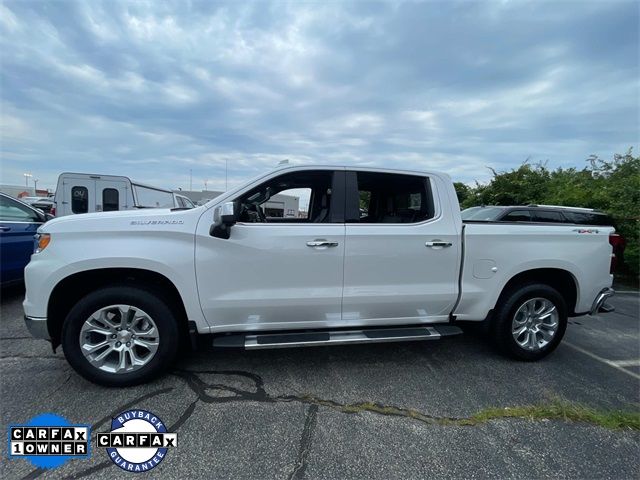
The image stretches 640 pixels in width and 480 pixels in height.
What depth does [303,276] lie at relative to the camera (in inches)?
114

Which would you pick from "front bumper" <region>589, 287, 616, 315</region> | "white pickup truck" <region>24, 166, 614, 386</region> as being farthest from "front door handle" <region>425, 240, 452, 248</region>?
"front bumper" <region>589, 287, 616, 315</region>

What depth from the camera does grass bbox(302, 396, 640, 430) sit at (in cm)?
250

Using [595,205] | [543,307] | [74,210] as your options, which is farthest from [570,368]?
[74,210]

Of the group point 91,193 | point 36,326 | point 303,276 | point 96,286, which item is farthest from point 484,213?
point 91,193

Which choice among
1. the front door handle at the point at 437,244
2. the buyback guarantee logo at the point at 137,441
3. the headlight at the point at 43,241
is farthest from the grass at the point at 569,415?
the headlight at the point at 43,241

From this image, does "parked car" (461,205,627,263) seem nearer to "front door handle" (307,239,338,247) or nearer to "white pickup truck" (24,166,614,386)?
"white pickup truck" (24,166,614,386)

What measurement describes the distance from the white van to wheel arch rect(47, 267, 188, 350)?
7.80 m

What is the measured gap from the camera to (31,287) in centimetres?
262

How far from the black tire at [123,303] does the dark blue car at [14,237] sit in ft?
10.6

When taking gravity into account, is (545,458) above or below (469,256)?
below

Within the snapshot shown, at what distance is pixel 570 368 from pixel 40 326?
16.4 ft

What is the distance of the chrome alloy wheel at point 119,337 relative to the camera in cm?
269

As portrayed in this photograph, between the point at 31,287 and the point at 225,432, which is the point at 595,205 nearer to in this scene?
the point at 225,432

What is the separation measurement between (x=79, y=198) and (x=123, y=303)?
29.2ft
